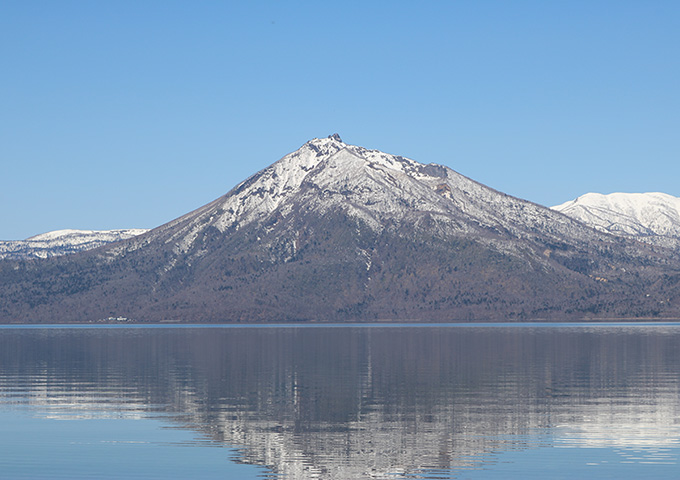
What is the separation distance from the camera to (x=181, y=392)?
112375 millimetres

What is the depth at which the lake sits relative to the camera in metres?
63.2

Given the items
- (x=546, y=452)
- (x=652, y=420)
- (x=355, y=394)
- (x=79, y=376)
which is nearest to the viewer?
(x=546, y=452)

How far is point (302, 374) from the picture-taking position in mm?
140125

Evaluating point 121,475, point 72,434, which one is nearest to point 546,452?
point 121,475

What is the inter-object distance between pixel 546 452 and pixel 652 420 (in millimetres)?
20281

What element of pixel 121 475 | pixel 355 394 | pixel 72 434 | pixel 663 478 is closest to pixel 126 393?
pixel 355 394

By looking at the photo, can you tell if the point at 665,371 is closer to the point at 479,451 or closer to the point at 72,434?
the point at 479,451

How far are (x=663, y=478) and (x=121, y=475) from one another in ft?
110

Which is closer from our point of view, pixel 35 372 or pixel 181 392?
pixel 181 392

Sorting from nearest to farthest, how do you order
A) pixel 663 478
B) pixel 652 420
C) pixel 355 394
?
pixel 663 478 < pixel 652 420 < pixel 355 394

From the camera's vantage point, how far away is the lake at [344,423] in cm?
6319

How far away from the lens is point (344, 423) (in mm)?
83250

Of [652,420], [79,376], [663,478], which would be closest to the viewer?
[663,478]

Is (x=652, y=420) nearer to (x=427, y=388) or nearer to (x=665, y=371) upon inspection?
(x=427, y=388)
